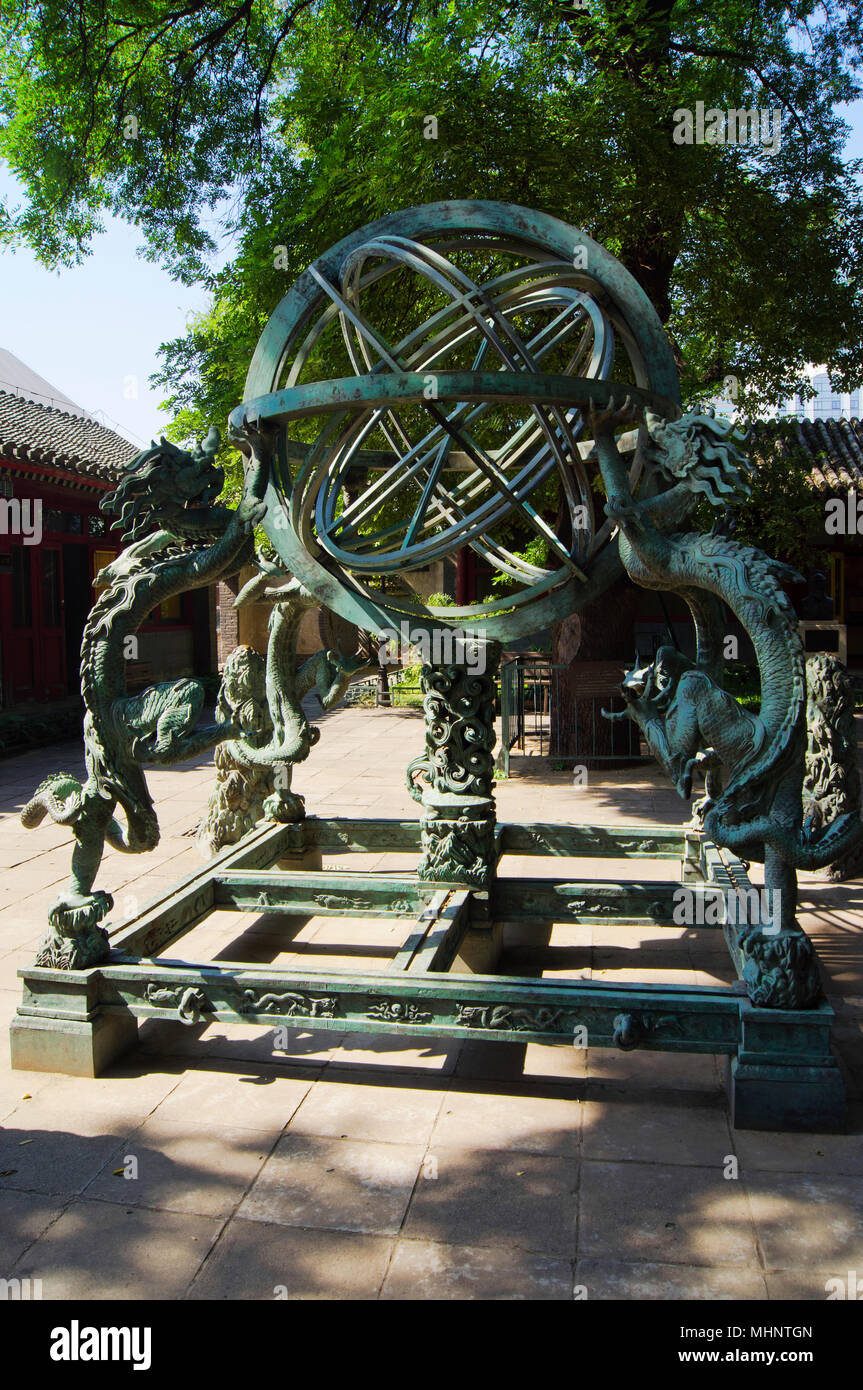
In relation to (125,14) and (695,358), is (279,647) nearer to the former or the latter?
(695,358)

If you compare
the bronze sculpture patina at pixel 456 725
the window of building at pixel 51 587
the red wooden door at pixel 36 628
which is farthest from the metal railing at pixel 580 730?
the window of building at pixel 51 587

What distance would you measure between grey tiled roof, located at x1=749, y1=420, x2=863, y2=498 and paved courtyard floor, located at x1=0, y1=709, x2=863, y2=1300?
1226 centimetres

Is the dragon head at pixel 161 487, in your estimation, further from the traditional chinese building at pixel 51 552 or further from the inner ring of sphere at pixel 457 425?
the traditional chinese building at pixel 51 552

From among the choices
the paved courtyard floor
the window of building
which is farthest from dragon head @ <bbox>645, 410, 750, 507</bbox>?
the window of building

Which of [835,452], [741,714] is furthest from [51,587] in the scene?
[741,714]

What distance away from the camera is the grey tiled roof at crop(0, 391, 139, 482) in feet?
42.2

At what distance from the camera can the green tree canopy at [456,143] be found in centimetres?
755

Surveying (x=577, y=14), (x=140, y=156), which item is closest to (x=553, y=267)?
(x=577, y=14)

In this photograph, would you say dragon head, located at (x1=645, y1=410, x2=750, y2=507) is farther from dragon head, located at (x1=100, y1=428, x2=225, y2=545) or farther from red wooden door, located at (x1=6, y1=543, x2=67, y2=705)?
red wooden door, located at (x1=6, y1=543, x2=67, y2=705)

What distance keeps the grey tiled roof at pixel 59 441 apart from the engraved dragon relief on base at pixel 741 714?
28.6 ft

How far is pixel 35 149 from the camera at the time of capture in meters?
10.1

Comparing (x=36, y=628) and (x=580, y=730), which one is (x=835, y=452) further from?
(x=36, y=628)

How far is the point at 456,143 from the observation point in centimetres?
737

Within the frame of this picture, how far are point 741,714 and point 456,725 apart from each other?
179 cm
